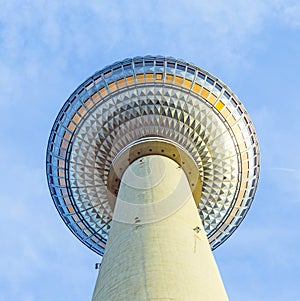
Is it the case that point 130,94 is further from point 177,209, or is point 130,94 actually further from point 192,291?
point 192,291

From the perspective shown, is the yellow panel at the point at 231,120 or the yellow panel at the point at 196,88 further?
the yellow panel at the point at 231,120

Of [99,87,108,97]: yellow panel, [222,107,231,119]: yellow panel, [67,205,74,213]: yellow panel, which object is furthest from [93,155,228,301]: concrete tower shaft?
[67,205,74,213]: yellow panel

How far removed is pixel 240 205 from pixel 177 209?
8.26 metres

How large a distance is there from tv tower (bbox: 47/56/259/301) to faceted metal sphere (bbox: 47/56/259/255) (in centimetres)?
4

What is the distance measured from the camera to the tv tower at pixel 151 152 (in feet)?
49.0

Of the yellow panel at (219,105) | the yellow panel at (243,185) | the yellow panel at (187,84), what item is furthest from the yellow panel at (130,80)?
the yellow panel at (243,185)

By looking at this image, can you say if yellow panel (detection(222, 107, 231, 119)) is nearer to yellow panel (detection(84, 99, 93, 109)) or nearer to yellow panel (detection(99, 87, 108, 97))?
yellow panel (detection(99, 87, 108, 97))

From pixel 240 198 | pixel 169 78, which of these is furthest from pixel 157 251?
pixel 240 198

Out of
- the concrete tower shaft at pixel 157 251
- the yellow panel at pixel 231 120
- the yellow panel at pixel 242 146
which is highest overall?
the yellow panel at pixel 231 120

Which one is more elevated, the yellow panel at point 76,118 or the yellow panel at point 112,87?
the yellow panel at point 112,87

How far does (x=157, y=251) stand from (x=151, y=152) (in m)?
5.67

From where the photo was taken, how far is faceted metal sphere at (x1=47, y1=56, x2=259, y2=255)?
60.8 ft

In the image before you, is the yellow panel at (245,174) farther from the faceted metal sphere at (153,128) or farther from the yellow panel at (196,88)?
the yellow panel at (196,88)

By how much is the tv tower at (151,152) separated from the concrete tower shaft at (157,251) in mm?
65
